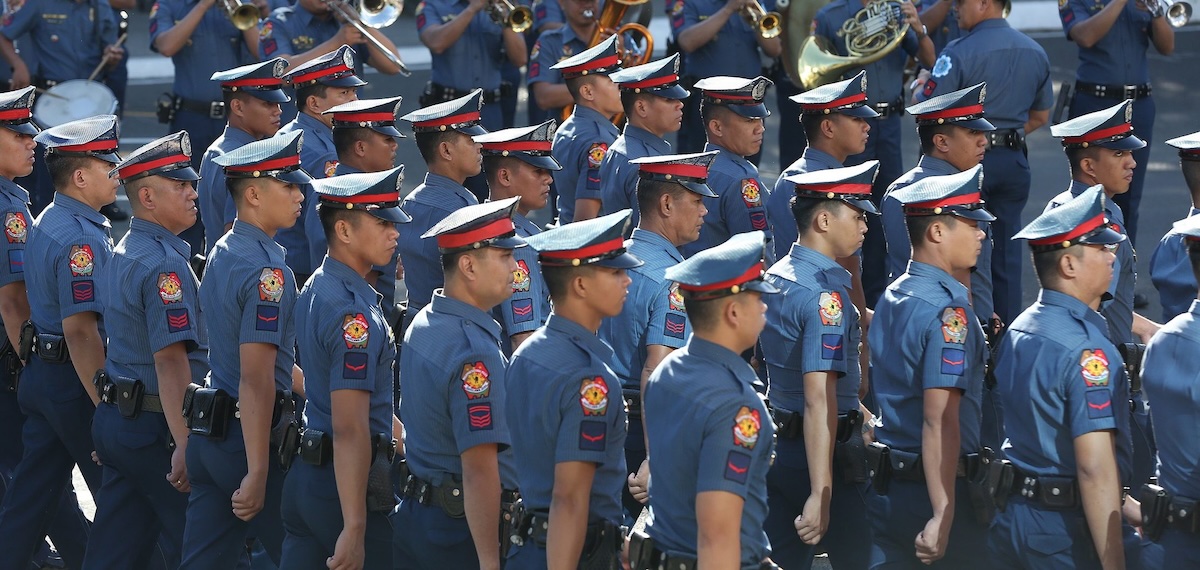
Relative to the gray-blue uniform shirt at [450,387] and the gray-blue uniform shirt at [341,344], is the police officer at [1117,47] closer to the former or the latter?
the gray-blue uniform shirt at [341,344]

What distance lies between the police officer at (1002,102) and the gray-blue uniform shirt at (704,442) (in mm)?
5091

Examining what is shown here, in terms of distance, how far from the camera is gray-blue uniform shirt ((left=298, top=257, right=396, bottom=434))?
518cm

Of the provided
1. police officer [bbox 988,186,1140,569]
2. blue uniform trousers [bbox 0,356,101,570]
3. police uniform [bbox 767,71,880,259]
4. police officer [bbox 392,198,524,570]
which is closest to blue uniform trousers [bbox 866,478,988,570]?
police officer [bbox 988,186,1140,569]

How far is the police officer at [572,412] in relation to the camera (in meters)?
4.45

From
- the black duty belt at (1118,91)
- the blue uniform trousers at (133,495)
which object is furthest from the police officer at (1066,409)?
the black duty belt at (1118,91)

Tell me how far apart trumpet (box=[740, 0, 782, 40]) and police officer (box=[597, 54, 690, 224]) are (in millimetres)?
3684

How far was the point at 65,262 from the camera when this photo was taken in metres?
6.18

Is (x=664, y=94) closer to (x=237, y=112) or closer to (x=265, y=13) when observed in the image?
(x=237, y=112)

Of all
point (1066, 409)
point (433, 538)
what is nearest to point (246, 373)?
point (433, 538)

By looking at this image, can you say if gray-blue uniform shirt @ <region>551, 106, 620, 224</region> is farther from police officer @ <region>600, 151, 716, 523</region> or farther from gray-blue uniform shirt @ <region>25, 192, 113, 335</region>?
gray-blue uniform shirt @ <region>25, 192, 113, 335</region>

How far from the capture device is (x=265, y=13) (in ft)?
41.5

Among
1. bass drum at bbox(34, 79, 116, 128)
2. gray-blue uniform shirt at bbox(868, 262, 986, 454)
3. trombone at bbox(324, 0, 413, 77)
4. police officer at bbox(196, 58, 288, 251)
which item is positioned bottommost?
bass drum at bbox(34, 79, 116, 128)

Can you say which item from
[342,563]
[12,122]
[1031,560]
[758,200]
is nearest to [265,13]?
[12,122]

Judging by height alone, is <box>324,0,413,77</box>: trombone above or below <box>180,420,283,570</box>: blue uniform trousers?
below
